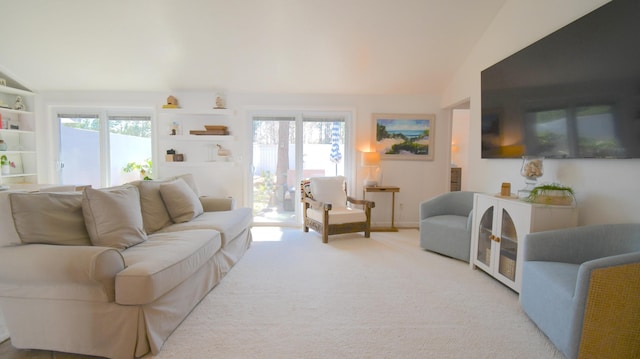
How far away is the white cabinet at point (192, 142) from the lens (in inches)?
182

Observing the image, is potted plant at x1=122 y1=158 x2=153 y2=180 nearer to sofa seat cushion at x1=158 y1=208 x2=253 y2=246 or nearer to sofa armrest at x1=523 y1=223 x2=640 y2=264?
sofa seat cushion at x1=158 y1=208 x2=253 y2=246

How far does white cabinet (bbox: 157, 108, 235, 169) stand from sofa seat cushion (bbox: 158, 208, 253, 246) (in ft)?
5.13

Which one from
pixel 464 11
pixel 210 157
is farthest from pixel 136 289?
pixel 464 11

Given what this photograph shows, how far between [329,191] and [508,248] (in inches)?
95.9

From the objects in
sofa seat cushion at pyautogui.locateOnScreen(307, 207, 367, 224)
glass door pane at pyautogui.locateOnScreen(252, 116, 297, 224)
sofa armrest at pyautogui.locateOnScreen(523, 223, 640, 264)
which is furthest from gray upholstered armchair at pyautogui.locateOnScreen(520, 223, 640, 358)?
glass door pane at pyautogui.locateOnScreen(252, 116, 297, 224)

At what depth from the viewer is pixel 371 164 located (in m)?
4.55

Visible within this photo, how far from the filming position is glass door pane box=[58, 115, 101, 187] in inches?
185

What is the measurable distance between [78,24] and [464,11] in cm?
466

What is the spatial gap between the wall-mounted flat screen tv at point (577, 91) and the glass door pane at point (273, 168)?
3.05 meters

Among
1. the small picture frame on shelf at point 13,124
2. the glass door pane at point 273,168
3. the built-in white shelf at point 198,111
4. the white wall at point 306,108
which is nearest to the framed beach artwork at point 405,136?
the white wall at point 306,108

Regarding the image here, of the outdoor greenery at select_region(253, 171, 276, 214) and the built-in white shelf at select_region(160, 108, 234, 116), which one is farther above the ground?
the built-in white shelf at select_region(160, 108, 234, 116)

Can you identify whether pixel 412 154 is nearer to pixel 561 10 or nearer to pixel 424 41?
pixel 424 41

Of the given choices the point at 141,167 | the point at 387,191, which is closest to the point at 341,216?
the point at 387,191

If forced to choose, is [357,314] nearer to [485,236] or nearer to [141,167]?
[485,236]
